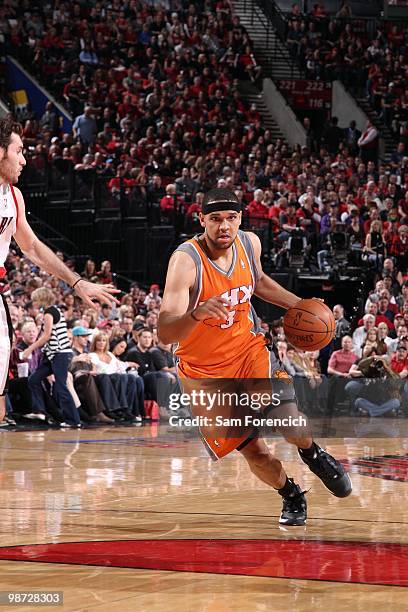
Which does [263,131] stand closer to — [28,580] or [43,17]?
[43,17]

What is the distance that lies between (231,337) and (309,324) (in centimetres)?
45

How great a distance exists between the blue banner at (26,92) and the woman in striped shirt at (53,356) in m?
10.8

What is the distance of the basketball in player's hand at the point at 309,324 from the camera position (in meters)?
6.06

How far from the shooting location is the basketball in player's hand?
606 centimetres

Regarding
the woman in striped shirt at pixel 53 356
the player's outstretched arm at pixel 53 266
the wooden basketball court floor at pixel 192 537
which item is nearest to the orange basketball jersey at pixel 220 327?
the player's outstretched arm at pixel 53 266

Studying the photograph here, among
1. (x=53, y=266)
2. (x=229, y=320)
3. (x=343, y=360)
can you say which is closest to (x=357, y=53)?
(x=343, y=360)

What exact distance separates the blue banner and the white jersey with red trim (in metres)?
17.8

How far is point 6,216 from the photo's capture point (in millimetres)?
5246

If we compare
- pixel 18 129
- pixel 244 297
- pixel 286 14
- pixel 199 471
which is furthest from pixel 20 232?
pixel 286 14

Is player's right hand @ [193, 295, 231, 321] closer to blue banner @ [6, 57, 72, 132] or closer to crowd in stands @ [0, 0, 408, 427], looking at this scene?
crowd in stands @ [0, 0, 408, 427]

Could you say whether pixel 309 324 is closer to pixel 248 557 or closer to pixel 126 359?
pixel 248 557

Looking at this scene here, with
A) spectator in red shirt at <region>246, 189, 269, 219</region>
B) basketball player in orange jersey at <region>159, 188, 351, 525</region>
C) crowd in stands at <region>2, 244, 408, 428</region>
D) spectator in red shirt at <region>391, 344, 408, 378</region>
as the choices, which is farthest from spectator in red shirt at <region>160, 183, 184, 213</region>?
basketball player in orange jersey at <region>159, 188, 351, 525</region>

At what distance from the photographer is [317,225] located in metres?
18.4

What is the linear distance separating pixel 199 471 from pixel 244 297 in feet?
10.6
